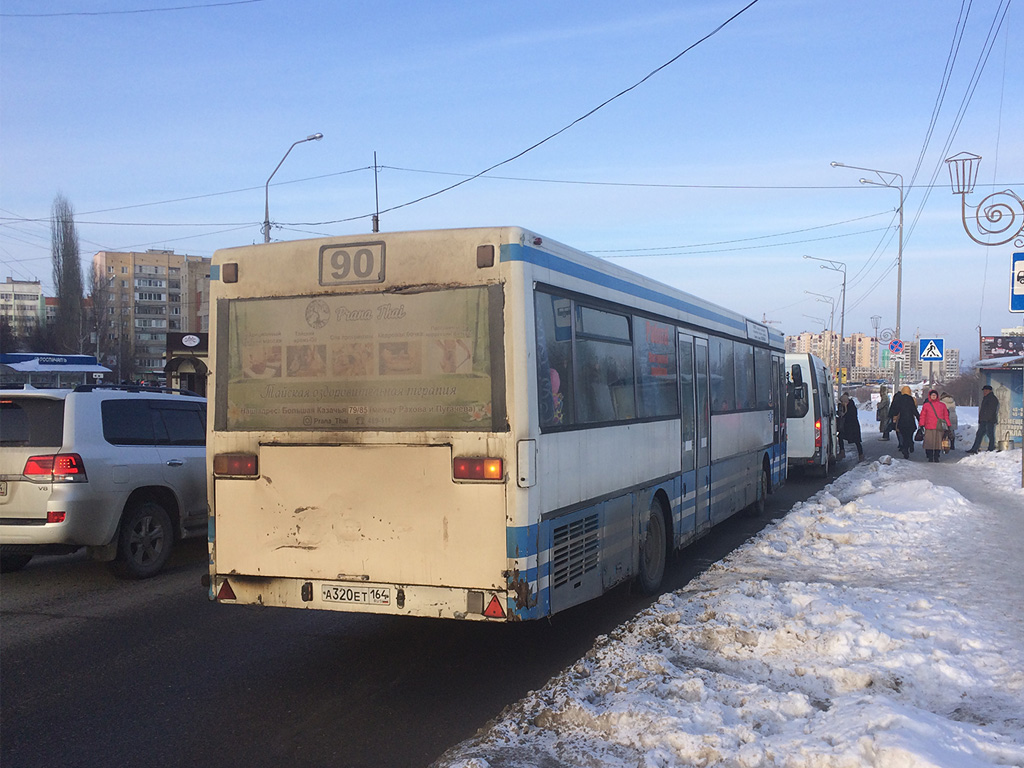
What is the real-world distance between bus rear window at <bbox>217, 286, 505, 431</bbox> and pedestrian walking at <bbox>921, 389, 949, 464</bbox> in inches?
767

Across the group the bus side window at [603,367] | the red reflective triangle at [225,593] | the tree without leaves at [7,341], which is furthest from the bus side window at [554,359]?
the tree without leaves at [7,341]

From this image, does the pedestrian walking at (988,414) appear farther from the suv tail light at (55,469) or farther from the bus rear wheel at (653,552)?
the suv tail light at (55,469)

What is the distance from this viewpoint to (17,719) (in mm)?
5168

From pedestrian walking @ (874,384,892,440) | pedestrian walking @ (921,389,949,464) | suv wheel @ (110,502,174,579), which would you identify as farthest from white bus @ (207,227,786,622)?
pedestrian walking @ (874,384,892,440)

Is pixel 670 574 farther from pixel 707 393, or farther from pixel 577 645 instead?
pixel 577 645

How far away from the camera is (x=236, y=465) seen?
19.9 ft

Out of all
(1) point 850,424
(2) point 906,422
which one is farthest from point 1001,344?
(2) point 906,422

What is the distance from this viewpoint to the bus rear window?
18.2ft

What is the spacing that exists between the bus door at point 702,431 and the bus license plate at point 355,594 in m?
4.96

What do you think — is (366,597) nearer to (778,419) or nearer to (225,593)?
(225,593)

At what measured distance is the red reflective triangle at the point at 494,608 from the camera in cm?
543

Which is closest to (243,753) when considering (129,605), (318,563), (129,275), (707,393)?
(318,563)

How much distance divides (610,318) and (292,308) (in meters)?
2.56

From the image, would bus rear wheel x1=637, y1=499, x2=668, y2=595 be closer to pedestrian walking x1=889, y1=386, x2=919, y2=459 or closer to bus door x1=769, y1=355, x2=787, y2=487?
bus door x1=769, y1=355, x2=787, y2=487
